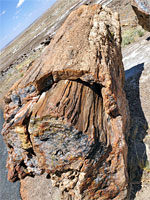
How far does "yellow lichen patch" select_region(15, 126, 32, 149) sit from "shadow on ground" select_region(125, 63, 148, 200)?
208 cm

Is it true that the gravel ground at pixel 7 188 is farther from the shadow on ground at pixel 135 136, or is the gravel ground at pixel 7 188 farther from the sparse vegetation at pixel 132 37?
the sparse vegetation at pixel 132 37

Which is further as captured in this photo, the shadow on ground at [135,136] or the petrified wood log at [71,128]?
the shadow on ground at [135,136]

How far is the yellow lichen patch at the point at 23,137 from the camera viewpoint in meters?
3.25

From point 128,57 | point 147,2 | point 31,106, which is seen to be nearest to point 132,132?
point 31,106

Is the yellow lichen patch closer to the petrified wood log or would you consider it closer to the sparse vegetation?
the petrified wood log

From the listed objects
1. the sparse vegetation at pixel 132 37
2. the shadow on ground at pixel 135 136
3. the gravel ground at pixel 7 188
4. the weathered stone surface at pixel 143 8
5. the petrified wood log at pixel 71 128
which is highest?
the petrified wood log at pixel 71 128

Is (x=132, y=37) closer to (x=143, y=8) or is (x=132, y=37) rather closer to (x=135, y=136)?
(x=143, y=8)

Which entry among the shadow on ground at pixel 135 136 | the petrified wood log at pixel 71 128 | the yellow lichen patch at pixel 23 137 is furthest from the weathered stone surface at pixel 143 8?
the yellow lichen patch at pixel 23 137

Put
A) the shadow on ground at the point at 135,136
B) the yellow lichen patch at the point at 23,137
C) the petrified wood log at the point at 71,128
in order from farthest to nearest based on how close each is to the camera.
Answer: the shadow on ground at the point at 135,136, the yellow lichen patch at the point at 23,137, the petrified wood log at the point at 71,128

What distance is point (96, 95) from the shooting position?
11.9ft

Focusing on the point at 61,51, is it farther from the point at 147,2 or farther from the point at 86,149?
the point at 147,2

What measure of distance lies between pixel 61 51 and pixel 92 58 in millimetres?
791

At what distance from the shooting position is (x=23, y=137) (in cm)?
329

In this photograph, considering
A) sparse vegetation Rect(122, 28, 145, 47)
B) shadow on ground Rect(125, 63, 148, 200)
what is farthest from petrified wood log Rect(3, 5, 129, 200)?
sparse vegetation Rect(122, 28, 145, 47)
